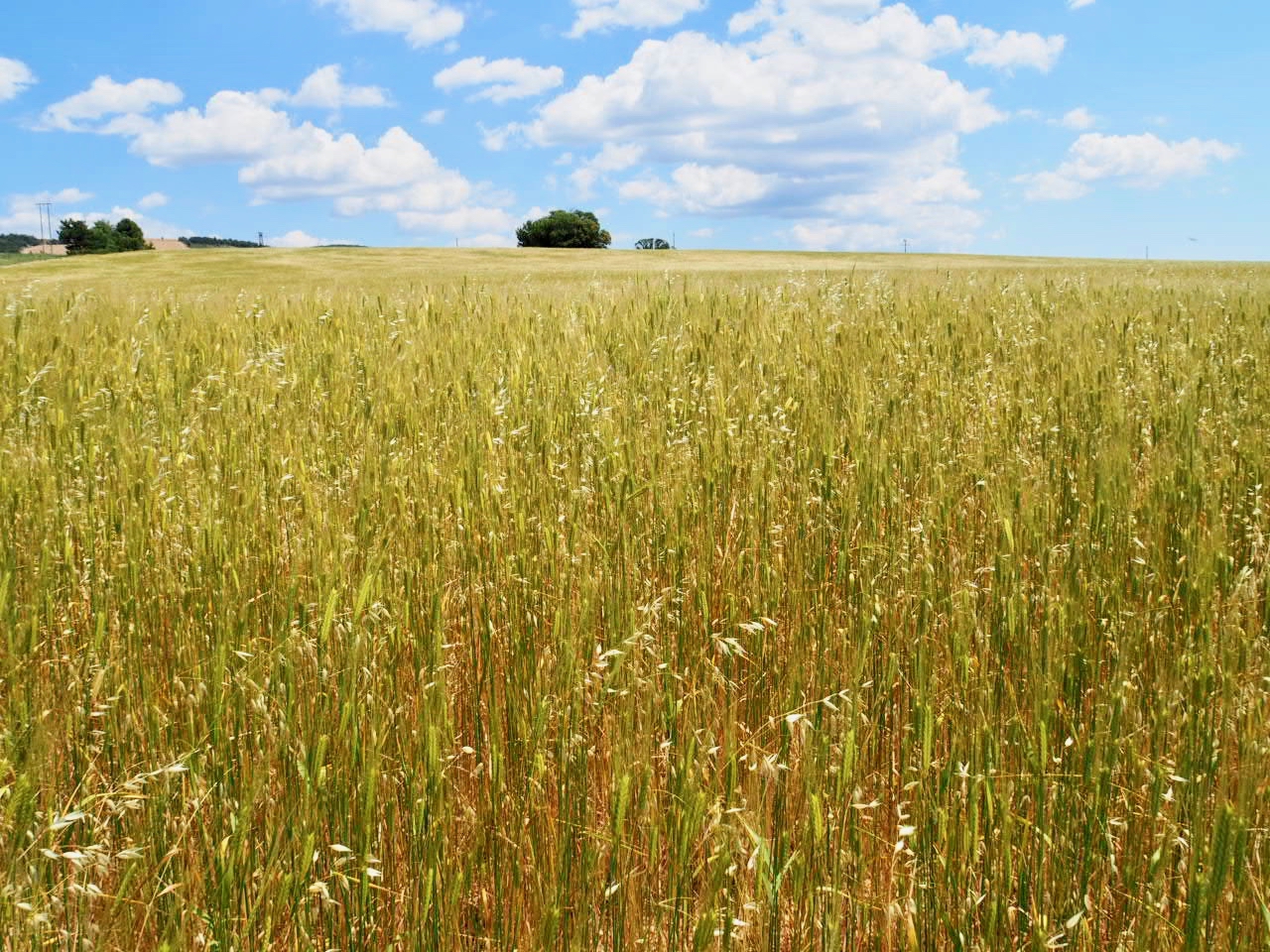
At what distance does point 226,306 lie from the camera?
8.52 metres

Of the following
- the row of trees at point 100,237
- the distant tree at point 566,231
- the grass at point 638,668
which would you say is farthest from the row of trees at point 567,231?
the grass at point 638,668

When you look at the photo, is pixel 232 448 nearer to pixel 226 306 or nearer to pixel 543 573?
pixel 543 573

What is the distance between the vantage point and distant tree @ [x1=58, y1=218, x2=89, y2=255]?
96.5 metres

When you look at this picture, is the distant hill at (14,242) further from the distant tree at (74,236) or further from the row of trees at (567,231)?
the row of trees at (567,231)

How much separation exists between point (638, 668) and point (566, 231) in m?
81.2

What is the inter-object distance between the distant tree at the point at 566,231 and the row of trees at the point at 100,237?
42054 mm

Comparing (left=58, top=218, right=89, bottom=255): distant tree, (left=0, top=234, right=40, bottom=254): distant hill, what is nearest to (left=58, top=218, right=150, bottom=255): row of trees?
(left=58, top=218, right=89, bottom=255): distant tree

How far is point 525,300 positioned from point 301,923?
6868 millimetres

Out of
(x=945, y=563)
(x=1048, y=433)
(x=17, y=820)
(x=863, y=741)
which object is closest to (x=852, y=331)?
(x=1048, y=433)

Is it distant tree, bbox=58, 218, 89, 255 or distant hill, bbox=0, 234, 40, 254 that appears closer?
distant tree, bbox=58, 218, 89, 255

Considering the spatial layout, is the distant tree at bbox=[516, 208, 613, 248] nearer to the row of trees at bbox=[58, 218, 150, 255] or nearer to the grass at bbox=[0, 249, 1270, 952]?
the row of trees at bbox=[58, 218, 150, 255]

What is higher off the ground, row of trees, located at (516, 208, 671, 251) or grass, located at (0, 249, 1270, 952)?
row of trees, located at (516, 208, 671, 251)

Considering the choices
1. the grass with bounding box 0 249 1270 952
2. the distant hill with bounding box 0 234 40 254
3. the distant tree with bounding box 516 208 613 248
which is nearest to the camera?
the grass with bounding box 0 249 1270 952

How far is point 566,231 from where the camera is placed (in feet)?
261
